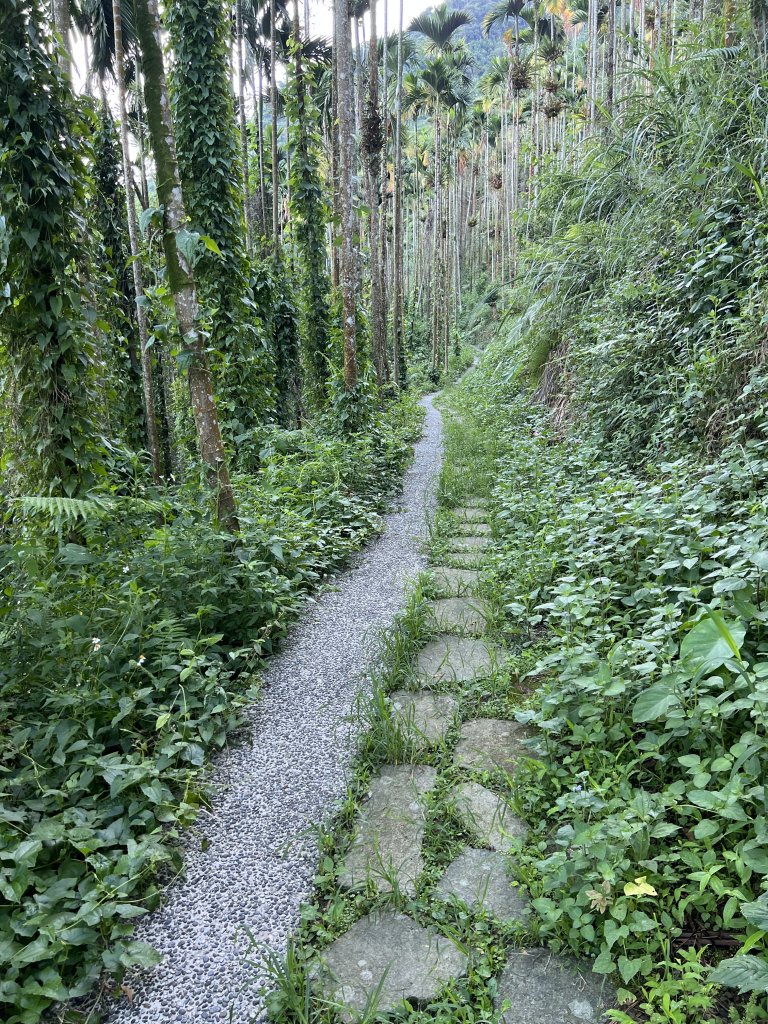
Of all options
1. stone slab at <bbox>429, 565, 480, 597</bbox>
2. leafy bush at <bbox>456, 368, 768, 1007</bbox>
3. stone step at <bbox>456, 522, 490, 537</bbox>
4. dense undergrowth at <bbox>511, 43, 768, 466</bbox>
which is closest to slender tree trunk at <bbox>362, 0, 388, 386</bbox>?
dense undergrowth at <bbox>511, 43, 768, 466</bbox>

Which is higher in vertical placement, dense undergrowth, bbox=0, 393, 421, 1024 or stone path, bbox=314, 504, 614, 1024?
dense undergrowth, bbox=0, 393, 421, 1024

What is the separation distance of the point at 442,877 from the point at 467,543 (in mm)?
3241

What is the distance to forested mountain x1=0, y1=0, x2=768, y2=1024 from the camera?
→ 1602mm

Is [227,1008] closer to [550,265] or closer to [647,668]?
[647,668]

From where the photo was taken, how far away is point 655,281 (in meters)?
4.72

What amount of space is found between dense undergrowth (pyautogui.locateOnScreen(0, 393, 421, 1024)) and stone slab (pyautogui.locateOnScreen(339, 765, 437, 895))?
620 mm

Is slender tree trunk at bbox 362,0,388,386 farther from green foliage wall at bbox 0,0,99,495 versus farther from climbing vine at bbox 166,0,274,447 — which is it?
green foliage wall at bbox 0,0,99,495

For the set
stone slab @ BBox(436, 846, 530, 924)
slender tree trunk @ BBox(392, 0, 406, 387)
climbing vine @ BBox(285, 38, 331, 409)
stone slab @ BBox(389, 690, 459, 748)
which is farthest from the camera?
slender tree trunk @ BBox(392, 0, 406, 387)

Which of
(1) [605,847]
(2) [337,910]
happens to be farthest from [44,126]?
(1) [605,847]

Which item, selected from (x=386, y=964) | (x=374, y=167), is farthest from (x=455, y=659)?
(x=374, y=167)

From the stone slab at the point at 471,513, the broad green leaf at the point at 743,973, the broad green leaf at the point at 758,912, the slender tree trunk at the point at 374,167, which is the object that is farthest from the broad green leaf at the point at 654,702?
the slender tree trunk at the point at 374,167

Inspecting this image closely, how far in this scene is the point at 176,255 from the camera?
330 cm

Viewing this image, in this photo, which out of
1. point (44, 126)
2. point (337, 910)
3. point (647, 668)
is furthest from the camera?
point (44, 126)

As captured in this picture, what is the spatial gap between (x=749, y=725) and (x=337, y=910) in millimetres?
1372
